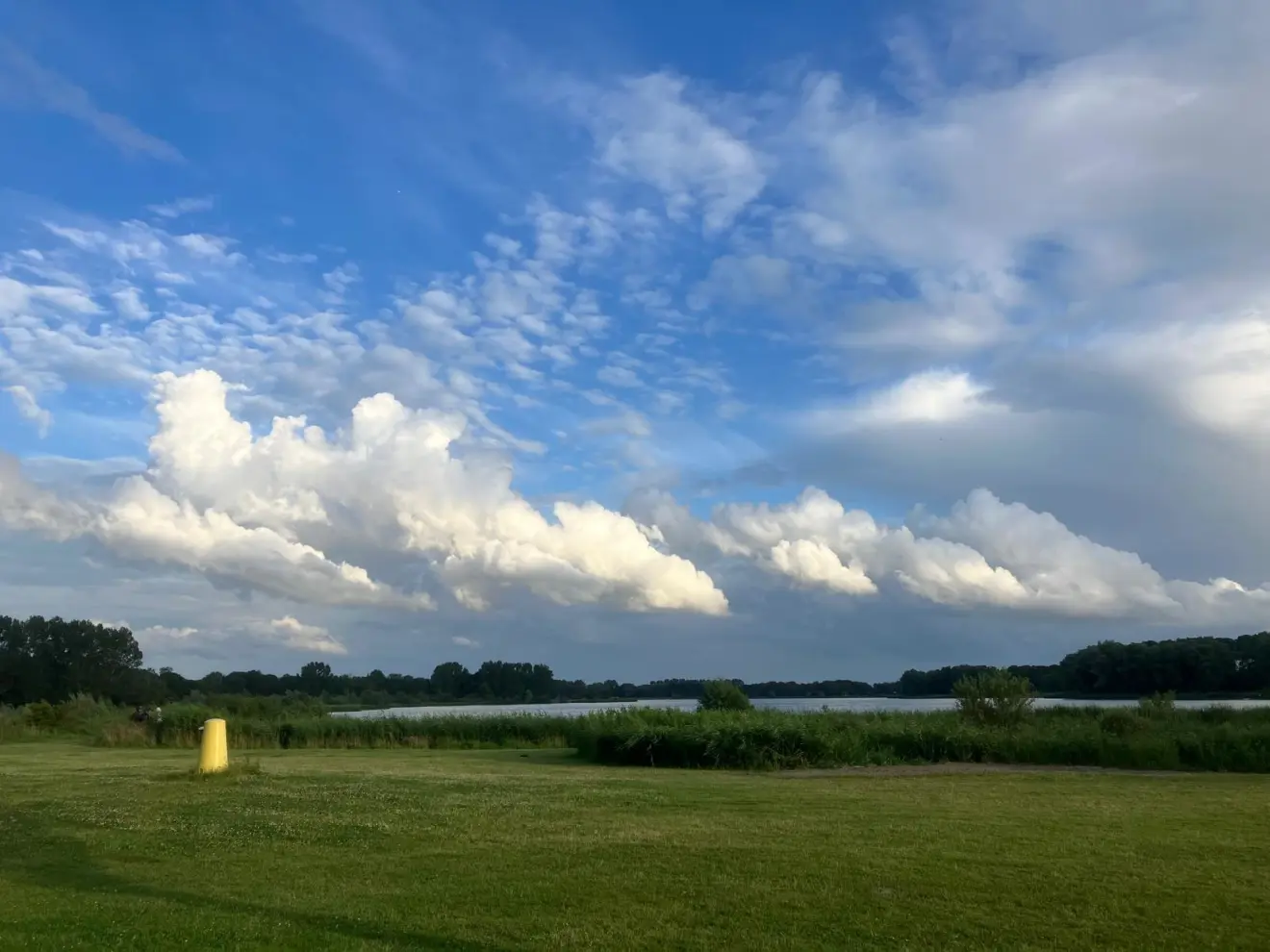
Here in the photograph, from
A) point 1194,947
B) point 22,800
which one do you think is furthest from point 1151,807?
point 22,800

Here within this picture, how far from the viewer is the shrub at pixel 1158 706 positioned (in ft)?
107

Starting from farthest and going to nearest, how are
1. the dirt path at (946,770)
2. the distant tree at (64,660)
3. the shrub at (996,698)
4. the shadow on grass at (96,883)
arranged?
the distant tree at (64,660), the shrub at (996,698), the dirt path at (946,770), the shadow on grass at (96,883)

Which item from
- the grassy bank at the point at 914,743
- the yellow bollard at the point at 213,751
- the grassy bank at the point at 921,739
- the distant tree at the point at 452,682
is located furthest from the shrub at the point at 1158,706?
the distant tree at the point at 452,682

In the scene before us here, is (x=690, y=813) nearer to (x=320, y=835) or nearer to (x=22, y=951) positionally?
(x=320, y=835)

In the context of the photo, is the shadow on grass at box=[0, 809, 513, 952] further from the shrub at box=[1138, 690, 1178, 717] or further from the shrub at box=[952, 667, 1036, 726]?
the shrub at box=[1138, 690, 1178, 717]

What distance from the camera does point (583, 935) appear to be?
7617 millimetres

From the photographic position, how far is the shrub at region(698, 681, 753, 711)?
41.9m

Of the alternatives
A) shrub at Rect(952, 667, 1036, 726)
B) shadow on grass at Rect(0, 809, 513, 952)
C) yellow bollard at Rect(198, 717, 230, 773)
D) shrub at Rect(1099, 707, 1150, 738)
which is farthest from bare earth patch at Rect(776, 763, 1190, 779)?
shadow on grass at Rect(0, 809, 513, 952)

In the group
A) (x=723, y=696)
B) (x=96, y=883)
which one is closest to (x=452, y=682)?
(x=723, y=696)

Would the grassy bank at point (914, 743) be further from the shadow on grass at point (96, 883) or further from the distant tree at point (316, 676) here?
the distant tree at point (316, 676)

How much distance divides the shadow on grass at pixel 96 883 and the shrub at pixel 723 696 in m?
30.2

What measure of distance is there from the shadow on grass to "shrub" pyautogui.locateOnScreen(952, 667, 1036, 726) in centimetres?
2577

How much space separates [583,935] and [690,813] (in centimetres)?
662

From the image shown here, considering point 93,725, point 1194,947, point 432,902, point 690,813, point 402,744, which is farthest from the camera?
point 93,725
